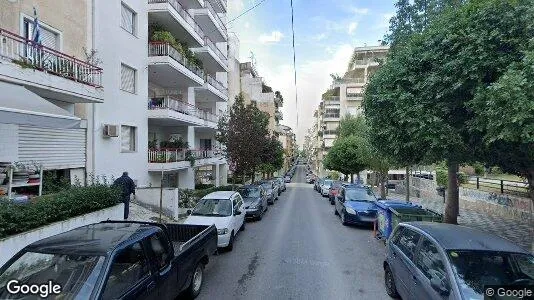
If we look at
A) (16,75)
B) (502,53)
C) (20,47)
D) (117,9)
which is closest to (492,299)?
(502,53)

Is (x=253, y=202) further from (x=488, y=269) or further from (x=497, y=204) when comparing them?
(x=488, y=269)

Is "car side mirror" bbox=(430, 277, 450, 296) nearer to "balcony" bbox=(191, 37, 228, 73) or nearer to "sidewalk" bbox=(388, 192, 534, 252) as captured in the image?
"sidewalk" bbox=(388, 192, 534, 252)

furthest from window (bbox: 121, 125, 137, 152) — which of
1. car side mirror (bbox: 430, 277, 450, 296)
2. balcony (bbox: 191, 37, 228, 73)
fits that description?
car side mirror (bbox: 430, 277, 450, 296)

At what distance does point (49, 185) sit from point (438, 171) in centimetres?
2557

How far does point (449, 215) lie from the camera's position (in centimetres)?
1230

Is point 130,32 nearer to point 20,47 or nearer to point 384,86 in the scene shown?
point 20,47

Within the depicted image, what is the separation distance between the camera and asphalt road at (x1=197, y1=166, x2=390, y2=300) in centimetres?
701

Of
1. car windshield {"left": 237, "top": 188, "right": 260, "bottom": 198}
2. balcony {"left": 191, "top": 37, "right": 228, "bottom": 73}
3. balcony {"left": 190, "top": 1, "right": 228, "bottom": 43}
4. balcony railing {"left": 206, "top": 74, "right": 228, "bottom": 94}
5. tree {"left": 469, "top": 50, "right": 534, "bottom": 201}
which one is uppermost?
balcony {"left": 190, "top": 1, "right": 228, "bottom": 43}

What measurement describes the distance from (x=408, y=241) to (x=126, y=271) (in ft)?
15.7

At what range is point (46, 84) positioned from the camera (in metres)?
9.52

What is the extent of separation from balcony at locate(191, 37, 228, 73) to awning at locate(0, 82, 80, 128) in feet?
57.1

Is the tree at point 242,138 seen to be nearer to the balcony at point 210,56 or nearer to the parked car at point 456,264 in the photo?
the balcony at point 210,56

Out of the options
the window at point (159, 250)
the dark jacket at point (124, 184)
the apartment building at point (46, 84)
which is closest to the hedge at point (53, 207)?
the dark jacket at point (124, 184)

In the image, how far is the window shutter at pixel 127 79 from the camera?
52.6 ft
